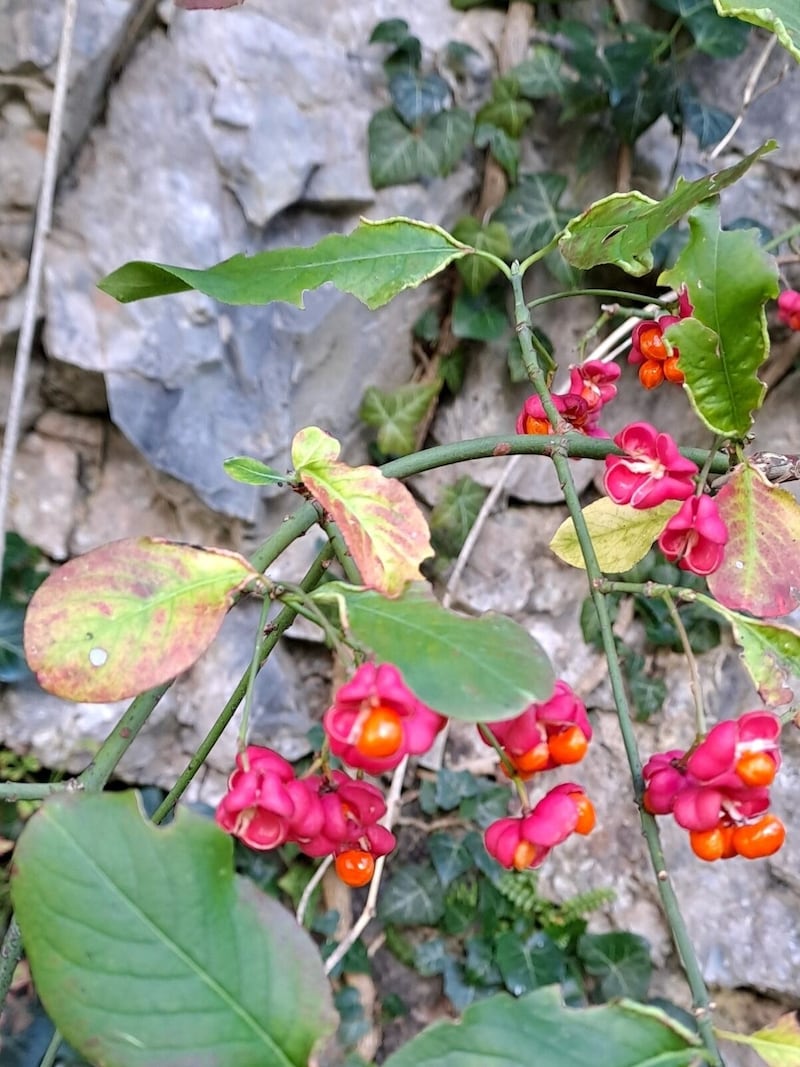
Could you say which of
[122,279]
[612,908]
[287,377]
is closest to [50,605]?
[122,279]

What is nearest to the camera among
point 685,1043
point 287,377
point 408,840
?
point 685,1043

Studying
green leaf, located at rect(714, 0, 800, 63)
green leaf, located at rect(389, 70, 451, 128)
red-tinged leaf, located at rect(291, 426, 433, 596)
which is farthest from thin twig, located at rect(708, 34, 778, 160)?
red-tinged leaf, located at rect(291, 426, 433, 596)

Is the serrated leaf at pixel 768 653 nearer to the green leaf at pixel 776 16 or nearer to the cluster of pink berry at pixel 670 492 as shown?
the cluster of pink berry at pixel 670 492

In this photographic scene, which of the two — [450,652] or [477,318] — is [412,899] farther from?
[450,652]

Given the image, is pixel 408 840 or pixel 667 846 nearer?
pixel 667 846

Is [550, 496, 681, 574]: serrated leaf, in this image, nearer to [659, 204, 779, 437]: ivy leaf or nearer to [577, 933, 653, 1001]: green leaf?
[659, 204, 779, 437]: ivy leaf

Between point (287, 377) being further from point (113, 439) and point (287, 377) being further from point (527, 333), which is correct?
point (527, 333)

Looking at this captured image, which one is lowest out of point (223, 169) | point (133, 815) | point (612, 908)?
point (612, 908)

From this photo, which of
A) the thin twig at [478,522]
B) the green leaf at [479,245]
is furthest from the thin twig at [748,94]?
the thin twig at [478,522]
